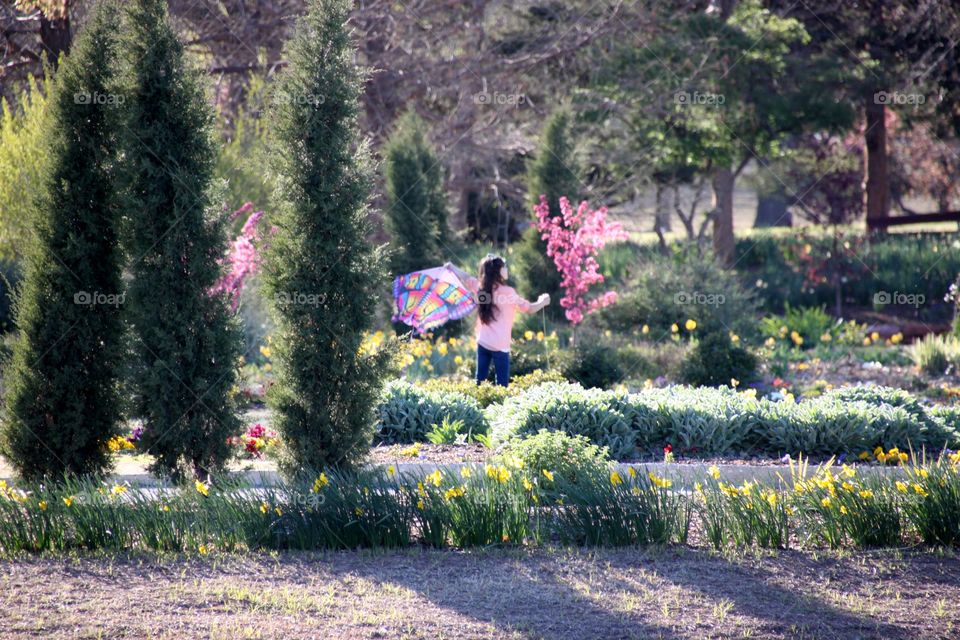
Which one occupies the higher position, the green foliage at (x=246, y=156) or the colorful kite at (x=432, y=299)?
the green foliage at (x=246, y=156)

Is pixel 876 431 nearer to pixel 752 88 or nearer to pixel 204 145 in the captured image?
pixel 204 145

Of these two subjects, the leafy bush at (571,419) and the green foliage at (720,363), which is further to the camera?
the green foliage at (720,363)

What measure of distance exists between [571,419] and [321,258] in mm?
2254

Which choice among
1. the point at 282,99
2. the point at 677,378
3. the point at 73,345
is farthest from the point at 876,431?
the point at 73,345

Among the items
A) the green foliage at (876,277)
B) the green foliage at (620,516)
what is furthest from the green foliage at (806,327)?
the green foliage at (620,516)

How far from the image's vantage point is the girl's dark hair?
8.68 metres

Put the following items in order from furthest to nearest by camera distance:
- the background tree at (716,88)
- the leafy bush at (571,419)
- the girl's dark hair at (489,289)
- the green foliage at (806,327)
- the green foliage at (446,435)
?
the background tree at (716,88)
the green foliage at (806,327)
the girl's dark hair at (489,289)
the green foliage at (446,435)
the leafy bush at (571,419)

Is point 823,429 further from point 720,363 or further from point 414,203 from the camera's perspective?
point 414,203

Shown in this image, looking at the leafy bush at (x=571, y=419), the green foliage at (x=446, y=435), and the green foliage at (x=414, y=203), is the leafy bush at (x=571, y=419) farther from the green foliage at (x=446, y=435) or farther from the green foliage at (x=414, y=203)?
the green foliage at (x=414, y=203)

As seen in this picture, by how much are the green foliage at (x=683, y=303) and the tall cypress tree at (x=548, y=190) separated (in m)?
1.54

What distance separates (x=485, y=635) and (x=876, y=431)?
4.00m

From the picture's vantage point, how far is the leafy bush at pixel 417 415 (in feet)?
25.0

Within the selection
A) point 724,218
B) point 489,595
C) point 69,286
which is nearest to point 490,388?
point 69,286

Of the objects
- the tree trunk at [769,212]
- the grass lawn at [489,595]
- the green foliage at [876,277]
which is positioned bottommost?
the grass lawn at [489,595]
